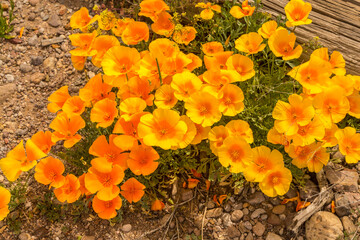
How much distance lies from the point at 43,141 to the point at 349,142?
2.07 metres

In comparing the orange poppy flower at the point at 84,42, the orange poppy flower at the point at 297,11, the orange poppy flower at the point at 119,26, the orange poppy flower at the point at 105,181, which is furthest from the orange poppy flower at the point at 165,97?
the orange poppy flower at the point at 297,11

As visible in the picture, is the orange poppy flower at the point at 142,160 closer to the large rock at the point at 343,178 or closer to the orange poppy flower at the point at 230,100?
the orange poppy flower at the point at 230,100

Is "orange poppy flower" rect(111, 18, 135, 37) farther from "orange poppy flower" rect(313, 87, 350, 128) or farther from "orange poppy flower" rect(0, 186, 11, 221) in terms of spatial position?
"orange poppy flower" rect(313, 87, 350, 128)

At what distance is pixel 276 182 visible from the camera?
2.59m

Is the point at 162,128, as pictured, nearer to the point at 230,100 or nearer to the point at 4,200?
the point at 230,100

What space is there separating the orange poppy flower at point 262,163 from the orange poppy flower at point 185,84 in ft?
1.82

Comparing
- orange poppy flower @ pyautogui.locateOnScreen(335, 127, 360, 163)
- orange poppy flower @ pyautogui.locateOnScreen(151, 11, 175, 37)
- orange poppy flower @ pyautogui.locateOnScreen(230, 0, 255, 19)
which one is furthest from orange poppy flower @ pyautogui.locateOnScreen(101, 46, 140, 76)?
Result: orange poppy flower @ pyautogui.locateOnScreen(335, 127, 360, 163)

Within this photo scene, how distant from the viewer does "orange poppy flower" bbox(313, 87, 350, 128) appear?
2541mm

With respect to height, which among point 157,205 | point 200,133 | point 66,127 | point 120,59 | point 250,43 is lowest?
point 157,205

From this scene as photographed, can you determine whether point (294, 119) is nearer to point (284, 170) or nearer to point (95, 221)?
point (284, 170)

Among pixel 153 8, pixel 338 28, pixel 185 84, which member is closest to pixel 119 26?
pixel 153 8

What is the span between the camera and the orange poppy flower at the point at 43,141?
271 centimetres

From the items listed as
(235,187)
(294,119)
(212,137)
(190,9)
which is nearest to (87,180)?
(212,137)

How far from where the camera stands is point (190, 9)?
3.82 meters
